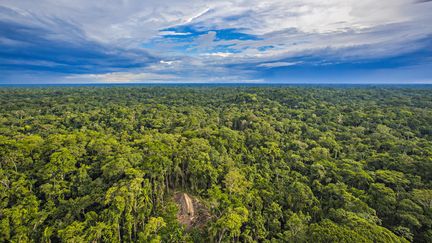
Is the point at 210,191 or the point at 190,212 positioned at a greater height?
the point at 210,191

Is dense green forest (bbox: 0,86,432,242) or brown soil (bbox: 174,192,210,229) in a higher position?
dense green forest (bbox: 0,86,432,242)

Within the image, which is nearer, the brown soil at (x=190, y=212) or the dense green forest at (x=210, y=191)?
the dense green forest at (x=210, y=191)

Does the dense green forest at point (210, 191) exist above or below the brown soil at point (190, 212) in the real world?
above

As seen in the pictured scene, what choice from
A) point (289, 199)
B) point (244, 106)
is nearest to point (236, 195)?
point (289, 199)

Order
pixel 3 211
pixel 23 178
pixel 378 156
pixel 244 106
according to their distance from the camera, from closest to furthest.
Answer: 1. pixel 3 211
2. pixel 23 178
3. pixel 378 156
4. pixel 244 106

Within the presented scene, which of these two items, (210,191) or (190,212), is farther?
(210,191)

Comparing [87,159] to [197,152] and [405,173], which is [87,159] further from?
[405,173]

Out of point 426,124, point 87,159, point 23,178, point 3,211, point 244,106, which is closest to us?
point 3,211

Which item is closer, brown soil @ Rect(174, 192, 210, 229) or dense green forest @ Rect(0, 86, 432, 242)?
dense green forest @ Rect(0, 86, 432, 242)
